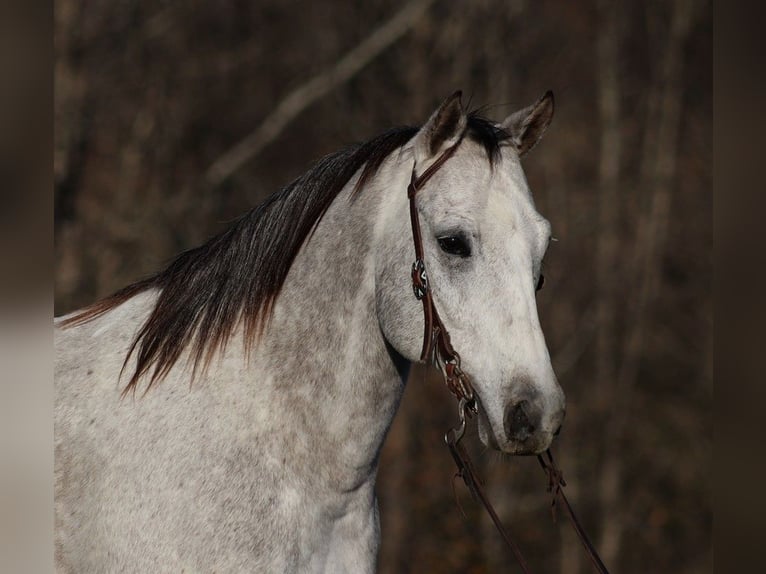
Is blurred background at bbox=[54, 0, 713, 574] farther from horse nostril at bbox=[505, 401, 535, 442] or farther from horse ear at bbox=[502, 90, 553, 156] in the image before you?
horse nostril at bbox=[505, 401, 535, 442]

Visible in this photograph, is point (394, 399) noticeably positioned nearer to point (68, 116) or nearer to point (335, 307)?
point (335, 307)

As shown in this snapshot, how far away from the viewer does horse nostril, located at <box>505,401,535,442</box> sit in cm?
228

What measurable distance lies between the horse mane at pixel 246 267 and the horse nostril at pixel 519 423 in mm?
714

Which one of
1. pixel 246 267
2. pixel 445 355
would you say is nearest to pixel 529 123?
pixel 445 355

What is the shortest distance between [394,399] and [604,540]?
799cm

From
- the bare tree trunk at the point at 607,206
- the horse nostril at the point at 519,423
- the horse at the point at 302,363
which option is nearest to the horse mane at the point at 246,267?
the horse at the point at 302,363

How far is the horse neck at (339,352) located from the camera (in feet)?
8.50

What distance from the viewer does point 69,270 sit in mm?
9367

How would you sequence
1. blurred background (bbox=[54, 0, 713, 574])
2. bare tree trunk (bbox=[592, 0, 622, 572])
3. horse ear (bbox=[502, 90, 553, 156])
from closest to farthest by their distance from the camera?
horse ear (bbox=[502, 90, 553, 156])
blurred background (bbox=[54, 0, 713, 574])
bare tree trunk (bbox=[592, 0, 622, 572])

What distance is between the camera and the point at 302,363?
8.59ft

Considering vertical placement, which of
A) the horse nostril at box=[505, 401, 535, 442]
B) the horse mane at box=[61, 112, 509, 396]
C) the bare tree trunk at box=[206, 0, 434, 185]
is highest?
the bare tree trunk at box=[206, 0, 434, 185]

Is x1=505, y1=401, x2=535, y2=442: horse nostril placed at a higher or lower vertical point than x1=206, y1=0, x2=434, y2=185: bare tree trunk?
lower

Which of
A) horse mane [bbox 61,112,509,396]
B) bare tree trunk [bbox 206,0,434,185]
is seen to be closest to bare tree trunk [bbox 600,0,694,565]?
bare tree trunk [bbox 206,0,434,185]

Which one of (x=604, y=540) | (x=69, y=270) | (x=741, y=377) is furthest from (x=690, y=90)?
(x=741, y=377)
